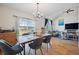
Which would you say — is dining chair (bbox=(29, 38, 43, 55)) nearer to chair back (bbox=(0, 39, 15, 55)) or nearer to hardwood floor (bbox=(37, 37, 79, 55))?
hardwood floor (bbox=(37, 37, 79, 55))

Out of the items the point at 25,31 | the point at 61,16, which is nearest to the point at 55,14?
the point at 61,16

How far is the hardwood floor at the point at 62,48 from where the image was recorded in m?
1.88

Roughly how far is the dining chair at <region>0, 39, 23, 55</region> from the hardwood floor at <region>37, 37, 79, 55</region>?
48cm

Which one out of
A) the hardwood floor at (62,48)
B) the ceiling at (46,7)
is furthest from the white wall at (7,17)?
the hardwood floor at (62,48)

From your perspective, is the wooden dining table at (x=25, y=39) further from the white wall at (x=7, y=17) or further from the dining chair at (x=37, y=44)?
the white wall at (x=7, y=17)

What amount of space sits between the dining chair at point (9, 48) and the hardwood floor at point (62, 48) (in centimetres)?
48

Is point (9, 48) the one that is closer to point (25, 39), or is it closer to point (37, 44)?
point (25, 39)

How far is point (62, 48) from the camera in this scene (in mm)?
1902

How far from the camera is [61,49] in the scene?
191 centimetres

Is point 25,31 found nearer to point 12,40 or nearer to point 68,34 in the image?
point 12,40

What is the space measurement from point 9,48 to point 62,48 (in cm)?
98

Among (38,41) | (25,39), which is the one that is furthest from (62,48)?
(25,39)

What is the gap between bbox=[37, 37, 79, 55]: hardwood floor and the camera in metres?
1.88

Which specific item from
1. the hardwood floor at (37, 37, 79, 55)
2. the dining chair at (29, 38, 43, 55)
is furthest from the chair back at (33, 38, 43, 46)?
the hardwood floor at (37, 37, 79, 55)
